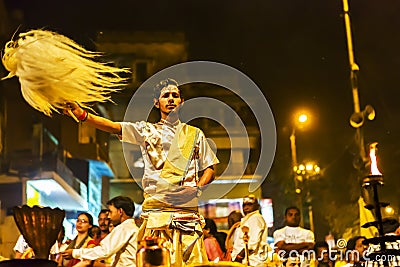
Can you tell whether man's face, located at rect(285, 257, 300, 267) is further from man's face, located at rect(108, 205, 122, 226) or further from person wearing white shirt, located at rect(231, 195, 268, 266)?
man's face, located at rect(108, 205, 122, 226)

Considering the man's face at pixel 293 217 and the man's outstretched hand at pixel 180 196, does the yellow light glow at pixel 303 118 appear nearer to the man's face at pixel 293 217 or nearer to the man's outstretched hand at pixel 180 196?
the man's face at pixel 293 217

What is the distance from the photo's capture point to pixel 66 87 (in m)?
3.67

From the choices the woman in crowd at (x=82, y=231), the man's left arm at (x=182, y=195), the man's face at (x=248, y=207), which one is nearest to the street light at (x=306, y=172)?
the man's face at (x=248, y=207)

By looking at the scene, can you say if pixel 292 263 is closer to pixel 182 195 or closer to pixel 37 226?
pixel 182 195

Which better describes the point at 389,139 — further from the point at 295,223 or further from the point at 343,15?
the point at 295,223

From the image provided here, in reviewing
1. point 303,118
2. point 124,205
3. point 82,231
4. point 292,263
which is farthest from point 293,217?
point 303,118

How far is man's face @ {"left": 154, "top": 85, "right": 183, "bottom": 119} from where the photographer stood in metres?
4.74

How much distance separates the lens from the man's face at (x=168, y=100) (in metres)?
4.74

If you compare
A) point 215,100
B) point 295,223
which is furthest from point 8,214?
point 295,223

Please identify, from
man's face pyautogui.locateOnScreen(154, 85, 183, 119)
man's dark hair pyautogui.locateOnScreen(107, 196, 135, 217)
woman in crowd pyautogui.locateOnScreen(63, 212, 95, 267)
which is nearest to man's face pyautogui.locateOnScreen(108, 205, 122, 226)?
man's dark hair pyautogui.locateOnScreen(107, 196, 135, 217)

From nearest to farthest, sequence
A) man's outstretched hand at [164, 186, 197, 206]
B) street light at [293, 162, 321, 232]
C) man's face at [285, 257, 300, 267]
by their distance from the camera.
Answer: man's outstretched hand at [164, 186, 197, 206] → man's face at [285, 257, 300, 267] → street light at [293, 162, 321, 232]

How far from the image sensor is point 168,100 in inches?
187

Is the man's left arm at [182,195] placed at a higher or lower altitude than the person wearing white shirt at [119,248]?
higher

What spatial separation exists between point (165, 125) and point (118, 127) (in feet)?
1.19
